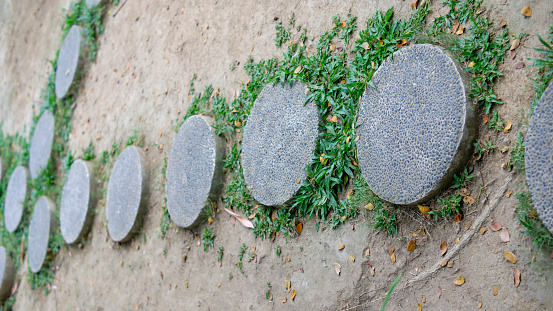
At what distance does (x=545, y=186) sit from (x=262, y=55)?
6.26 ft

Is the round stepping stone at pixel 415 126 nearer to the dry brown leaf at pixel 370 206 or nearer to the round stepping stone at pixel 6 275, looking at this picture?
the dry brown leaf at pixel 370 206

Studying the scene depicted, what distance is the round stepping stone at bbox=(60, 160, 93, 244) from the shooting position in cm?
432

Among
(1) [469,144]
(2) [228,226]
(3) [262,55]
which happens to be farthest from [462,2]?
(2) [228,226]

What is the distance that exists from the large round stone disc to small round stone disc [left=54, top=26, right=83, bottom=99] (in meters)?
2.66

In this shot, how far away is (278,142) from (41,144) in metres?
4.19

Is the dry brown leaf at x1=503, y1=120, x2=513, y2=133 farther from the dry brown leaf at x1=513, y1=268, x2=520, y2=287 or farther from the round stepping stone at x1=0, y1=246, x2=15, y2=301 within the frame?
the round stepping stone at x1=0, y1=246, x2=15, y2=301

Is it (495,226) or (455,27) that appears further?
(455,27)

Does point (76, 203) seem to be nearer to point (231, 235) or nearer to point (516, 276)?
point (231, 235)

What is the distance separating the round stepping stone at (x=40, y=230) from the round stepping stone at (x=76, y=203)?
0.28 meters

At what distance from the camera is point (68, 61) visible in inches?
210

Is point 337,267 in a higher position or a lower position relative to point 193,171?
lower

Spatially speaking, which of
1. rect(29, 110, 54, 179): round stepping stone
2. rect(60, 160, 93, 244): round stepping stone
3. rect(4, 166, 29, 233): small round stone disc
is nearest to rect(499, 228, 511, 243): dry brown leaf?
rect(60, 160, 93, 244): round stepping stone

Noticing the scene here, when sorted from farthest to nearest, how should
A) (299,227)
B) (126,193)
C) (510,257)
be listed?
(126,193)
(299,227)
(510,257)

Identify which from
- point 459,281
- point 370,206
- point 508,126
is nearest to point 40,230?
point 370,206
